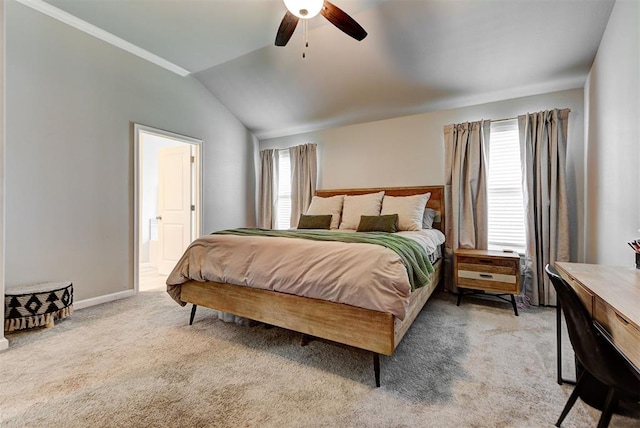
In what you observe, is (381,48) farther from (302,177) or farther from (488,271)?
(488,271)

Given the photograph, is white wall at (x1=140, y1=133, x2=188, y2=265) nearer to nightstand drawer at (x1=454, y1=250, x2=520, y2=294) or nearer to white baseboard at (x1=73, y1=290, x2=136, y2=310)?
white baseboard at (x1=73, y1=290, x2=136, y2=310)

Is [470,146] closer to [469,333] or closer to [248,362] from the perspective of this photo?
[469,333]

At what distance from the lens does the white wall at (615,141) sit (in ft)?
5.68

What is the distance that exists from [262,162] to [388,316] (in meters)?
4.00

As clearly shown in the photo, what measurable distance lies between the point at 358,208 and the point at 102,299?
3087mm

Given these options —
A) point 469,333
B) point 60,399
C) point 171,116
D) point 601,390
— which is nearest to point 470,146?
point 469,333

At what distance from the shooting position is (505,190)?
3189mm

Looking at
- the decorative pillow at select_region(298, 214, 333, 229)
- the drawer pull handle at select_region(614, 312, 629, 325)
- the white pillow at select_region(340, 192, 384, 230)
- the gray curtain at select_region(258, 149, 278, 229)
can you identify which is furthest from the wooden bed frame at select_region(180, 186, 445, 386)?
the gray curtain at select_region(258, 149, 278, 229)

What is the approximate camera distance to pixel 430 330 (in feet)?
7.63

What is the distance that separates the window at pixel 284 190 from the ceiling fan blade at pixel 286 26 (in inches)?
102

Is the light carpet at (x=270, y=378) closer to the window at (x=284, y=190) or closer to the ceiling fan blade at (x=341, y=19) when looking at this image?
the ceiling fan blade at (x=341, y=19)

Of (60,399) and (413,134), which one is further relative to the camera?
(413,134)

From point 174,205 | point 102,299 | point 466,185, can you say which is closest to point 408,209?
point 466,185

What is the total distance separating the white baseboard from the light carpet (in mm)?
387
